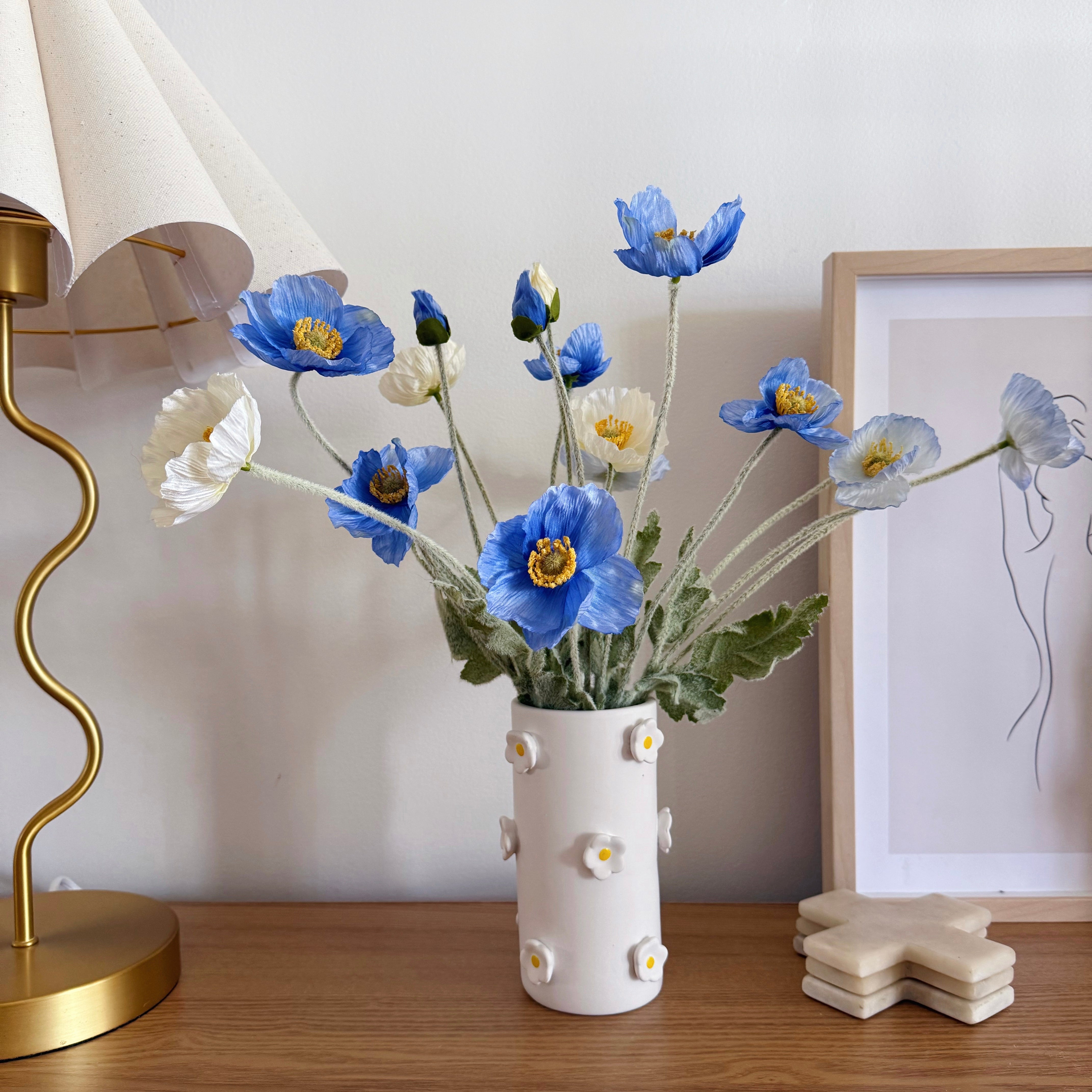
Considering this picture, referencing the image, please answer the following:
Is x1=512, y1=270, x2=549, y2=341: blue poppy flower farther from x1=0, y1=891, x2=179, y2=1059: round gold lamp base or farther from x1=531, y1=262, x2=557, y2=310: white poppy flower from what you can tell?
x1=0, y1=891, x2=179, y2=1059: round gold lamp base

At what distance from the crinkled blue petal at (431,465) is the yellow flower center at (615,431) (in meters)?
0.11

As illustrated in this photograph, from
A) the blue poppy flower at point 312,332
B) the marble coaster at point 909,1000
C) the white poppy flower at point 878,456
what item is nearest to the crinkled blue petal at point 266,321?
the blue poppy flower at point 312,332

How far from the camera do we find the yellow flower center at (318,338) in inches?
19.7

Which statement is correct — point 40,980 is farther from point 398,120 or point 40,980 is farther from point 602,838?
point 398,120

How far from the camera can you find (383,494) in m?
0.55

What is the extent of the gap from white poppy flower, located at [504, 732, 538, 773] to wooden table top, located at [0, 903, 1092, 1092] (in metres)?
0.17

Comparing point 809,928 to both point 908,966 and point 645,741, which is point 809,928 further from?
point 645,741

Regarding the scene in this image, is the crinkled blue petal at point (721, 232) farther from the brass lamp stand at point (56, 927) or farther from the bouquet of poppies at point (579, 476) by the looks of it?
the brass lamp stand at point (56, 927)

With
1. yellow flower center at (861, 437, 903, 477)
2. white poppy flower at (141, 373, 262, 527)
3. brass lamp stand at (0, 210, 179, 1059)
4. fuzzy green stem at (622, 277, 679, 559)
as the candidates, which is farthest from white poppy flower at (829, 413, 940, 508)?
brass lamp stand at (0, 210, 179, 1059)

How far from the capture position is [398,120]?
31.3 inches

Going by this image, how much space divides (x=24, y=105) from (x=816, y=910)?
2.42 ft

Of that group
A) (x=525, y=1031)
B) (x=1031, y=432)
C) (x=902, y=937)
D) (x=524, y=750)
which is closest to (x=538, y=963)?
(x=525, y=1031)

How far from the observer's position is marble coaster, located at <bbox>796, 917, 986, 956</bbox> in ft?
2.10

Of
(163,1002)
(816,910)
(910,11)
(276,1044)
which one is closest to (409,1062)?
(276,1044)
